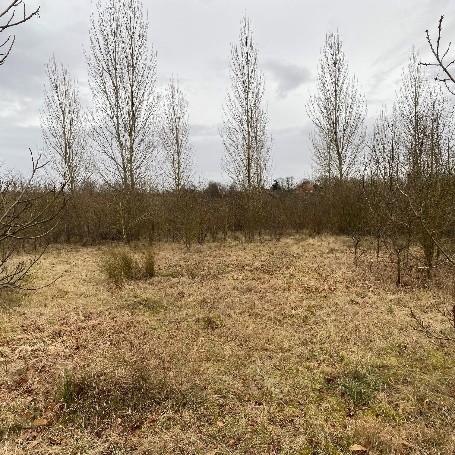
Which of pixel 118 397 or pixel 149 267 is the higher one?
pixel 149 267

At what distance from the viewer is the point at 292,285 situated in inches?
309

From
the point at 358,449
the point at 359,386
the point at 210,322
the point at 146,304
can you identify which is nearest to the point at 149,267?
the point at 146,304

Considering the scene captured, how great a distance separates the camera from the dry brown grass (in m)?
3.17

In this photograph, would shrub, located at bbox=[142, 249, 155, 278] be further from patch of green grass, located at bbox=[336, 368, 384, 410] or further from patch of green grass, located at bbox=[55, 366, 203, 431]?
patch of green grass, located at bbox=[336, 368, 384, 410]

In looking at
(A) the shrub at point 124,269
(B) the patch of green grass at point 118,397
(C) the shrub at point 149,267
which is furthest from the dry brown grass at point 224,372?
(C) the shrub at point 149,267

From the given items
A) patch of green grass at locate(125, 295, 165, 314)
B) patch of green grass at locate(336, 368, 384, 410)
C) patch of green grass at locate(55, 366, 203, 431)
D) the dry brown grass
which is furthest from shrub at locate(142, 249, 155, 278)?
patch of green grass at locate(336, 368, 384, 410)

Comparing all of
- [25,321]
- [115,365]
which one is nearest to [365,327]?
[115,365]

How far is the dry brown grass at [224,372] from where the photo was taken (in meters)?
3.17

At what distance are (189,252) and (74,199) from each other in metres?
6.79

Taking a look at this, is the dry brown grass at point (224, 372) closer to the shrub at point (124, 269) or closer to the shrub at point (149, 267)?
the shrub at point (124, 269)

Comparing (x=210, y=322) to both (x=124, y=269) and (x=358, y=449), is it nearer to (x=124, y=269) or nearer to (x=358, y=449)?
(x=358, y=449)

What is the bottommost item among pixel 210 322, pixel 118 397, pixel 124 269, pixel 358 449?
pixel 358 449

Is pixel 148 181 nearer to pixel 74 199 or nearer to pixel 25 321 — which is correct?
pixel 74 199

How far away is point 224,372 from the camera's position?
14.0 feet
